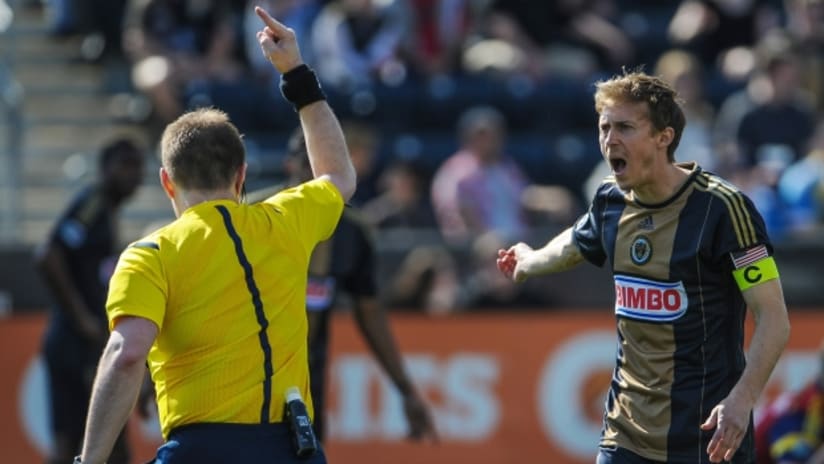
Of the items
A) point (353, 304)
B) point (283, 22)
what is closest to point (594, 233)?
point (353, 304)

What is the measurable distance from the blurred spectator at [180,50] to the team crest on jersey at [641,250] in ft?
28.0

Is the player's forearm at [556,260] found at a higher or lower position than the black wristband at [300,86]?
lower

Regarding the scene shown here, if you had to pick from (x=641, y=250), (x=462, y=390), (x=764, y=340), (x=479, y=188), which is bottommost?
(x=764, y=340)

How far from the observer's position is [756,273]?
588cm

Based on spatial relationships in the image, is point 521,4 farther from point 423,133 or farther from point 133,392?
point 133,392

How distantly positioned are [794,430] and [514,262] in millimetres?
2800

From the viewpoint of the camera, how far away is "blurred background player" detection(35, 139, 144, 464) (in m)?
10.2

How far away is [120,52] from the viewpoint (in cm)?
1594

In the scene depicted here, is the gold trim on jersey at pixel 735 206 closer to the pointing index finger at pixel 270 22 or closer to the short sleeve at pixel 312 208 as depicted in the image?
the short sleeve at pixel 312 208

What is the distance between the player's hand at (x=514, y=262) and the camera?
261 inches

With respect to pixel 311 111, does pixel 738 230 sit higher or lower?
lower

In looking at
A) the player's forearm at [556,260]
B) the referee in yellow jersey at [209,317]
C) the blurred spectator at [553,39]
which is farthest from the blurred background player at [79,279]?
the blurred spectator at [553,39]

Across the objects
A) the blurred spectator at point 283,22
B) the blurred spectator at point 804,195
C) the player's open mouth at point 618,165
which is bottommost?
the player's open mouth at point 618,165

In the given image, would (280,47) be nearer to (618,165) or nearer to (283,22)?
(618,165)
